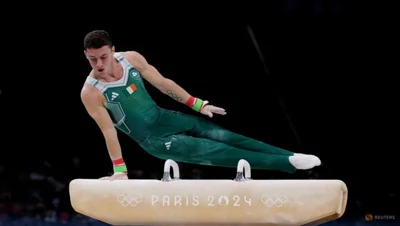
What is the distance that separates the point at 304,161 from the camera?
4.64 metres

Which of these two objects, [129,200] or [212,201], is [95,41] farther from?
[212,201]

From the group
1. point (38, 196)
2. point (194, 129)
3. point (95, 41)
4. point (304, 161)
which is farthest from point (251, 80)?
point (95, 41)

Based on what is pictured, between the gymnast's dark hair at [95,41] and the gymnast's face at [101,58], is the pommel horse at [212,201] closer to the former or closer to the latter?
the gymnast's face at [101,58]

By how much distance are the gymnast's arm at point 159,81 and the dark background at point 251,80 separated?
100 inches

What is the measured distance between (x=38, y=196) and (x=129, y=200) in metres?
4.01

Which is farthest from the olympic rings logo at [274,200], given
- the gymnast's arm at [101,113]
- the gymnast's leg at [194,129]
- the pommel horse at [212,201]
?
the gymnast's arm at [101,113]

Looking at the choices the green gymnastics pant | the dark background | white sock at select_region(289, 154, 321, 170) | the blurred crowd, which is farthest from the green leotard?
the blurred crowd

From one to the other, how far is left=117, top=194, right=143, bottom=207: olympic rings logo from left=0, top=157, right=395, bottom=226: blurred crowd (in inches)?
125

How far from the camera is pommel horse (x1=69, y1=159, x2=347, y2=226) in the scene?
14.6 feet

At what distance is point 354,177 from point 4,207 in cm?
Answer: 421

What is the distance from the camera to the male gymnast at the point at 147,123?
15.6 feet

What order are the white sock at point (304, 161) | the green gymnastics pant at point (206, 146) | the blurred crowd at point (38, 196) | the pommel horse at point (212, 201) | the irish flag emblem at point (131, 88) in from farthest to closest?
the blurred crowd at point (38, 196) < the irish flag emblem at point (131, 88) < the green gymnastics pant at point (206, 146) < the white sock at point (304, 161) < the pommel horse at point (212, 201)

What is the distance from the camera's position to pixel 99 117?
483 centimetres

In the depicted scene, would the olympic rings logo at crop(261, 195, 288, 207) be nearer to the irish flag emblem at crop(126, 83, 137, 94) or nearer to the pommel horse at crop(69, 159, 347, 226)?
the pommel horse at crop(69, 159, 347, 226)
